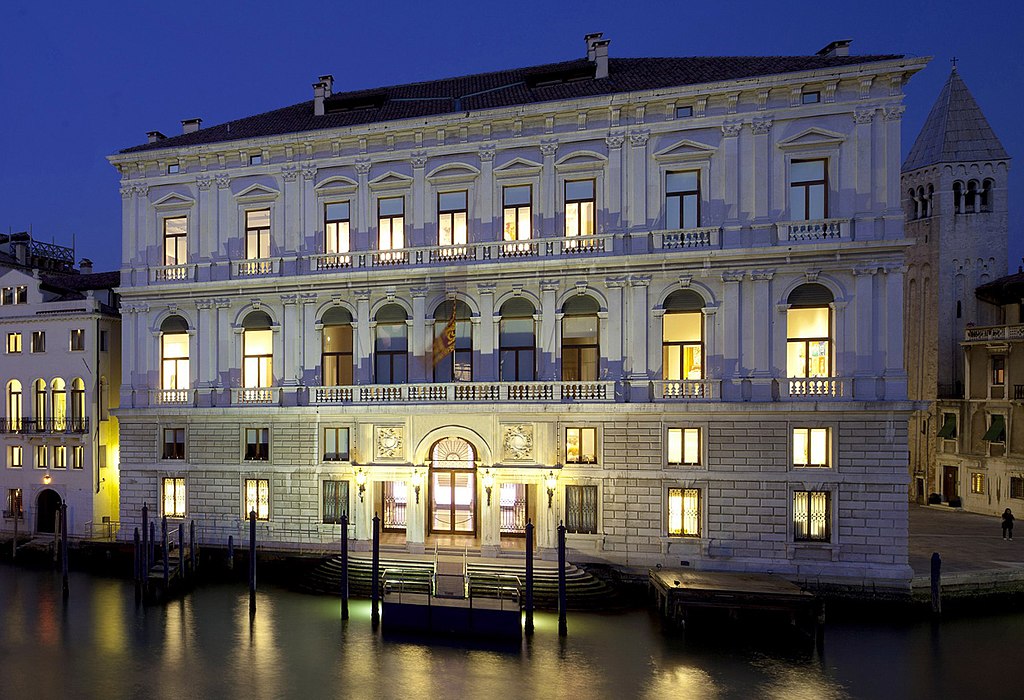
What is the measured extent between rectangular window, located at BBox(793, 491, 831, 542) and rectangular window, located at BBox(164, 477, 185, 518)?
24.0 meters

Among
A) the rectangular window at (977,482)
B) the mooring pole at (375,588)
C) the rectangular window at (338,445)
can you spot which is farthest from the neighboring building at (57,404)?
the rectangular window at (977,482)

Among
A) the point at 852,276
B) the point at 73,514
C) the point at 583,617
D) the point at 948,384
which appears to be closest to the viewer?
the point at 583,617

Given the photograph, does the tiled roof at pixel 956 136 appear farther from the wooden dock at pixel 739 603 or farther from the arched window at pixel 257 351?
the arched window at pixel 257 351

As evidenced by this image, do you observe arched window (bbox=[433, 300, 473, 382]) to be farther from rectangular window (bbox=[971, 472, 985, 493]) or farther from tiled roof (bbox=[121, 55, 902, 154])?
rectangular window (bbox=[971, 472, 985, 493])

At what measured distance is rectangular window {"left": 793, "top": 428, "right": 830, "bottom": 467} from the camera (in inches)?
939

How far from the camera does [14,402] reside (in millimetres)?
34656

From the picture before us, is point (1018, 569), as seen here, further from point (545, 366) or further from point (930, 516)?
point (545, 366)

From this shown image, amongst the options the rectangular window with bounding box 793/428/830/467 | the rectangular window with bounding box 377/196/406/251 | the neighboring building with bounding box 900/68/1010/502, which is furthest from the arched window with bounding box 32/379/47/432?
the neighboring building with bounding box 900/68/1010/502

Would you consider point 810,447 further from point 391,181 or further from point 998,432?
point 998,432

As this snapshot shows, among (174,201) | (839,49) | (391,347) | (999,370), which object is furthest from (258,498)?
(999,370)

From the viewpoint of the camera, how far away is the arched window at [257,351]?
28969 mm

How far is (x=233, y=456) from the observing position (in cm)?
2878

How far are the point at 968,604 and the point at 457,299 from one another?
66.2 ft

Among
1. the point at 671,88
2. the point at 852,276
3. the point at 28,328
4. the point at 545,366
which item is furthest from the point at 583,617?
the point at 28,328
